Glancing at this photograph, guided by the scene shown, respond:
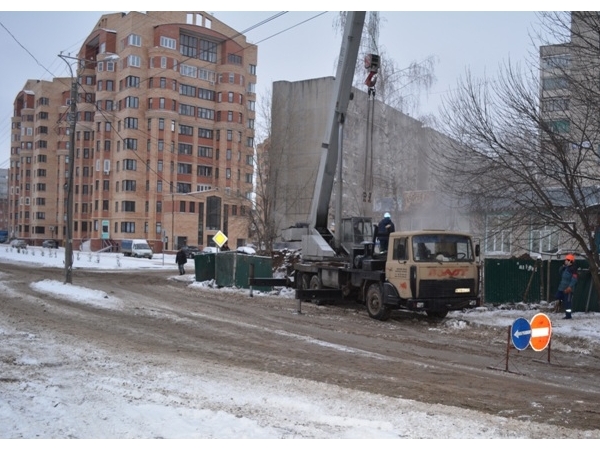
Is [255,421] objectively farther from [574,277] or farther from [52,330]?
[574,277]

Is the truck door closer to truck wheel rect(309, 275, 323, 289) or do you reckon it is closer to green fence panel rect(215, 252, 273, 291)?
truck wheel rect(309, 275, 323, 289)

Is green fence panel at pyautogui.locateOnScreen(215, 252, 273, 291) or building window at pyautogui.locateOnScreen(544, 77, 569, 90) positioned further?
green fence panel at pyautogui.locateOnScreen(215, 252, 273, 291)

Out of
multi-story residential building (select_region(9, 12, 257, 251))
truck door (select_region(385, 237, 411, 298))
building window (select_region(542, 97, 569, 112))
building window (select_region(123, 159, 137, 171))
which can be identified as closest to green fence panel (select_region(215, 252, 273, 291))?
truck door (select_region(385, 237, 411, 298))

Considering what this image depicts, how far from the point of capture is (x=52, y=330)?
1199cm

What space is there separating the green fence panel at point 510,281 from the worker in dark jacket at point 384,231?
3954 millimetres

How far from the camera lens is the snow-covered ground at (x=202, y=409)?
5750 millimetres

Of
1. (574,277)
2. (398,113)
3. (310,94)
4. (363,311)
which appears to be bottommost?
(363,311)

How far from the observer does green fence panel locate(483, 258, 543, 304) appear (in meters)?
18.3

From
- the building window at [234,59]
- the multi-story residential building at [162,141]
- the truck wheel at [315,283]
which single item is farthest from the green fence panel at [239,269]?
the building window at [234,59]

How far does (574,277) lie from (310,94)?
35.2m

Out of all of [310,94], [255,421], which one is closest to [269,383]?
[255,421]

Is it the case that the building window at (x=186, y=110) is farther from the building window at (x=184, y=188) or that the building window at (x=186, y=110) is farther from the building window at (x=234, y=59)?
the building window at (x=184, y=188)

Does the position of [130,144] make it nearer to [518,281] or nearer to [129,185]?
[129,185]

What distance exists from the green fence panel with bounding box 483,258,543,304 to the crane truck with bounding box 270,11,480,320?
3.42m
